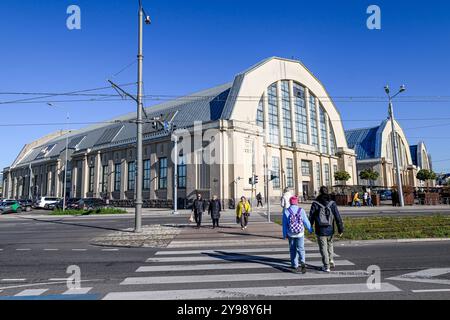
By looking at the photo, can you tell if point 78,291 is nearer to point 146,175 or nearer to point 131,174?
point 146,175

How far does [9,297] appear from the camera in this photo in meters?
4.96

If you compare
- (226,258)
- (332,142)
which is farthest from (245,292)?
(332,142)

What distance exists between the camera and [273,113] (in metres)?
46.1

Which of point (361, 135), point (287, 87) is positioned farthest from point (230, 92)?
point (361, 135)

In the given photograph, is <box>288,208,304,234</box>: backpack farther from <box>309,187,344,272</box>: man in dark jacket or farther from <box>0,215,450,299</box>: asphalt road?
<box>0,215,450,299</box>: asphalt road

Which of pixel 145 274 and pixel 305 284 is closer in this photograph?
pixel 305 284

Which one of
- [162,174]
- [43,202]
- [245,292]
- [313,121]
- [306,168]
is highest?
[313,121]

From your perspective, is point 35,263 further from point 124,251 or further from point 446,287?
point 446,287

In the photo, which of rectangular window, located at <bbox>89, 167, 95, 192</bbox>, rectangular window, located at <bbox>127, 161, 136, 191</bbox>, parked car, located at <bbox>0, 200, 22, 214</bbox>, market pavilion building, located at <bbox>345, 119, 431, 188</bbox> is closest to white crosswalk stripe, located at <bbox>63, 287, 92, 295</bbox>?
parked car, located at <bbox>0, 200, 22, 214</bbox>

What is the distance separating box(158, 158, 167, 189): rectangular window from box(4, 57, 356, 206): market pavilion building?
0.46 feet

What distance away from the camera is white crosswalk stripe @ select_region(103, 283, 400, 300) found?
4.86 meters

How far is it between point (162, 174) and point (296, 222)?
1454 inches

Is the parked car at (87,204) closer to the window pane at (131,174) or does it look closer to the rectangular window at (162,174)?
the rectangular window at (162,174)
